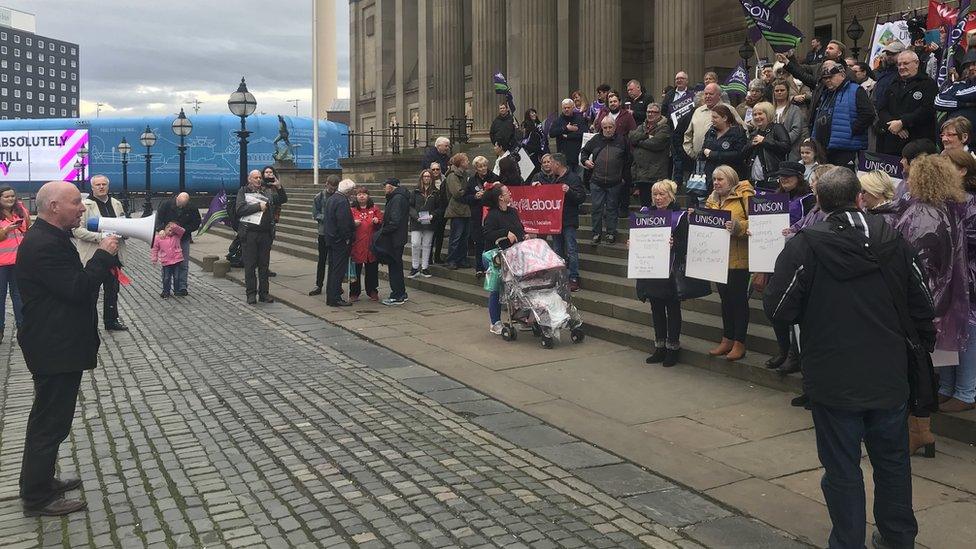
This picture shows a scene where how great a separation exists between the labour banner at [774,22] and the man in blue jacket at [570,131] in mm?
4136

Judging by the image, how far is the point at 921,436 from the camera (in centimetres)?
602

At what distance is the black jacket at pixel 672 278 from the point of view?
8953 mm

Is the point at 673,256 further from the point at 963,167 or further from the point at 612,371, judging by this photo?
the point at 963,167

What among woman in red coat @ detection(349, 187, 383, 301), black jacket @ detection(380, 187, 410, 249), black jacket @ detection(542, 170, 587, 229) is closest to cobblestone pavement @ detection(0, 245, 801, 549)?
black jacket @ detection(542, 170, 587, 229)

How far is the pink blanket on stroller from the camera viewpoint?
33.8 ft

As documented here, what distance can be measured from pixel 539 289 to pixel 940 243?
503cm

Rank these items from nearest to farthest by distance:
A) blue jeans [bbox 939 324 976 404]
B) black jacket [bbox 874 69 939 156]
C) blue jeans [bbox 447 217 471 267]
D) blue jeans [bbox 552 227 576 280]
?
blue jeans [bbox 939 324 976 404] → black jacket [bbox 874 69 939 156] → blue jeans [bbox 552 227 576 280] → blue jeans [bbox 447 217 471 267]

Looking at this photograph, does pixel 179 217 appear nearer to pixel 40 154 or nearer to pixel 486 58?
pixel 486 58

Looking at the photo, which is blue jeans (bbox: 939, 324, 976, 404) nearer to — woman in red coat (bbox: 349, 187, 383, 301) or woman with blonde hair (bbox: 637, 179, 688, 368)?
woman with blonde hair (bbox: 637, 179, 688, 368)

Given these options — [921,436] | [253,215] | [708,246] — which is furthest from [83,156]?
[921,436]

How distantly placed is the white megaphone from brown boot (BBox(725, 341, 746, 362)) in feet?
17.9

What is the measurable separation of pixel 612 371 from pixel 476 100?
19.5 metres

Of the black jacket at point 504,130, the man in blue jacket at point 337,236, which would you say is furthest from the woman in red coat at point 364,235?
the black jacket at point 504,130

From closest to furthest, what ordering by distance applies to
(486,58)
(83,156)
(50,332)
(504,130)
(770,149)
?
(50,332) → (770,149) → (504,130) → (486,58) → (83,156)
